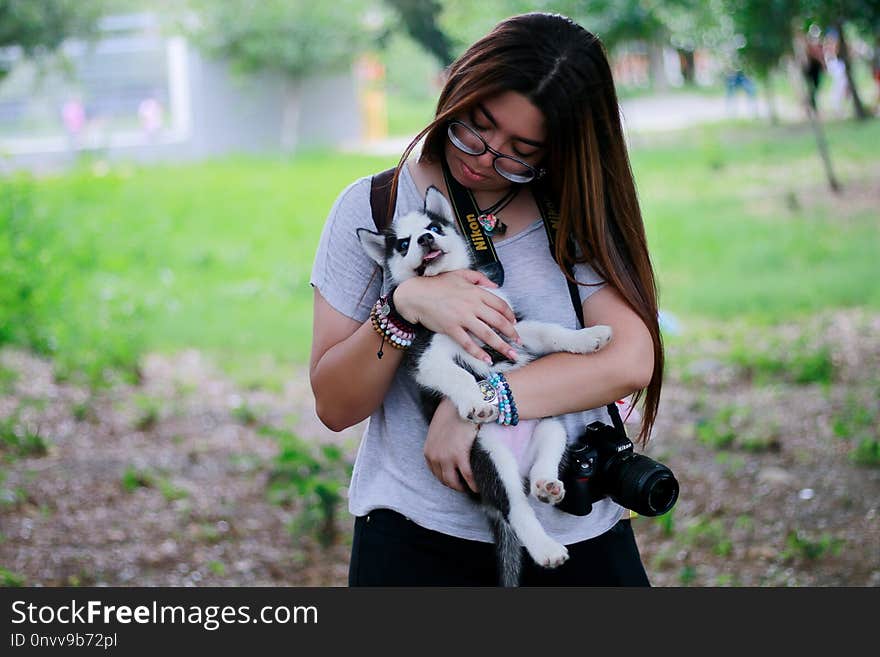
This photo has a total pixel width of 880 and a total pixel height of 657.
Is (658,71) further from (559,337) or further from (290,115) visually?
(559,337)

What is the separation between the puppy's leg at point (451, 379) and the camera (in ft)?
6.42

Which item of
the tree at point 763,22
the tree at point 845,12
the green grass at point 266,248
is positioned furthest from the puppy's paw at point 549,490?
the green grass at point 266,248

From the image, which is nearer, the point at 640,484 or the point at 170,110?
the point at 640,484

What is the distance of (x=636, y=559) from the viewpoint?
2.10 m

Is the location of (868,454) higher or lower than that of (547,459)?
lower

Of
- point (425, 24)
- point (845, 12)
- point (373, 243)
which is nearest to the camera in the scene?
point (373, 243)

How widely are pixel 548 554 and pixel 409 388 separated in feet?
1.49

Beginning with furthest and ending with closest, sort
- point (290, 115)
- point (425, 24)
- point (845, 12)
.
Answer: point (290, 115)
point (425, 24)
point (845, 12)

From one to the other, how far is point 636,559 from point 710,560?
265 cm

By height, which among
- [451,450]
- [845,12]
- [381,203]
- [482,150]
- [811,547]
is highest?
[845,12]

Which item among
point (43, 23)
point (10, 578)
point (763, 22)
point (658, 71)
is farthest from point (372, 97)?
point (10, 578)

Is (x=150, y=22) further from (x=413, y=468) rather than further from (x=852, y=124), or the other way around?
(x=413, y=468)

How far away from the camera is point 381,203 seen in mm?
2018

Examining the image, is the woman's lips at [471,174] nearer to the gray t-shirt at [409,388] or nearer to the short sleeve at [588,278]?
the gray t-shirt at [409,388]
